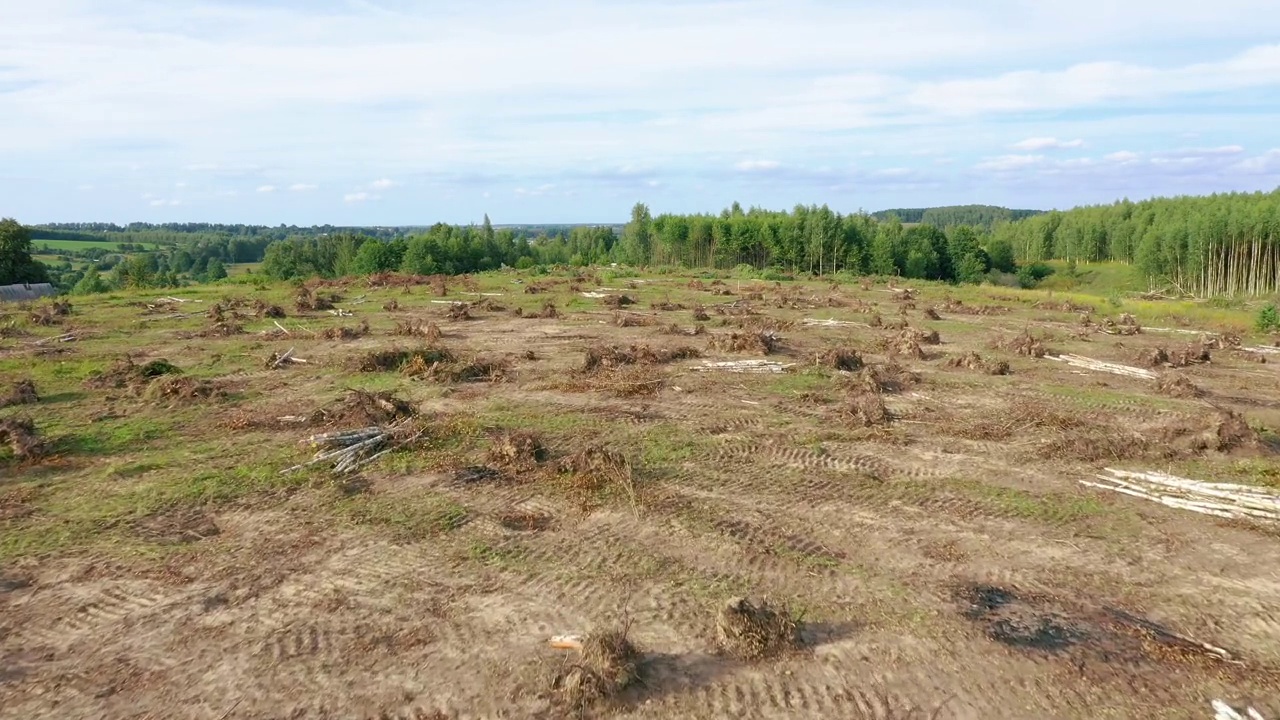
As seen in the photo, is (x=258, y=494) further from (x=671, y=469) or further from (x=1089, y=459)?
(x=1089, y=459)

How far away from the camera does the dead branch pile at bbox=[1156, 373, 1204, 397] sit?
15.3m

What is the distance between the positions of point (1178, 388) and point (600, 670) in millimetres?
14881

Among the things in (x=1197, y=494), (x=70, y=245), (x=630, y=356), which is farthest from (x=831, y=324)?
(x=70, y=245)

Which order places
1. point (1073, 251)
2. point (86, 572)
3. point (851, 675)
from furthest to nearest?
point (1073, 251) → point (86, 572) → point (851, 675)

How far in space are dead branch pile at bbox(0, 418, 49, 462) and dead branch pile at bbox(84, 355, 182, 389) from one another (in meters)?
3.44

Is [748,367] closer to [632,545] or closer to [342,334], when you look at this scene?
[632,545]

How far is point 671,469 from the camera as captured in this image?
35.0 feet

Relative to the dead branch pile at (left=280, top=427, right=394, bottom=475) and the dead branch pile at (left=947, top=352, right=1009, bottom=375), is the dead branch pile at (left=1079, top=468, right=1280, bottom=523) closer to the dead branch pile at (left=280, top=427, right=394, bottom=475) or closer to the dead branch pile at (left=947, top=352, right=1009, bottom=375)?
the dead branch pile at (left=947, top=352, right=1009, bottom=375)

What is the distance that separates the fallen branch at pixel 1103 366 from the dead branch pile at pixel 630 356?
9206mm

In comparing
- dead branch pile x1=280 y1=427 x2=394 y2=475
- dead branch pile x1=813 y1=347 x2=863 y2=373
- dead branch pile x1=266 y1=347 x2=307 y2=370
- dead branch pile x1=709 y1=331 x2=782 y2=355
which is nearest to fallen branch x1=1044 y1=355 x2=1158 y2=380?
dead branch pile x1=813 y1=347 x2=863 y2=373

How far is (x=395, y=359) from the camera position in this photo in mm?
17297

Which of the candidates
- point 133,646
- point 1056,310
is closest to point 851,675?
point 133,646

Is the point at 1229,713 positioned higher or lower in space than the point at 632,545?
lower

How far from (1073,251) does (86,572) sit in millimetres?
107719
